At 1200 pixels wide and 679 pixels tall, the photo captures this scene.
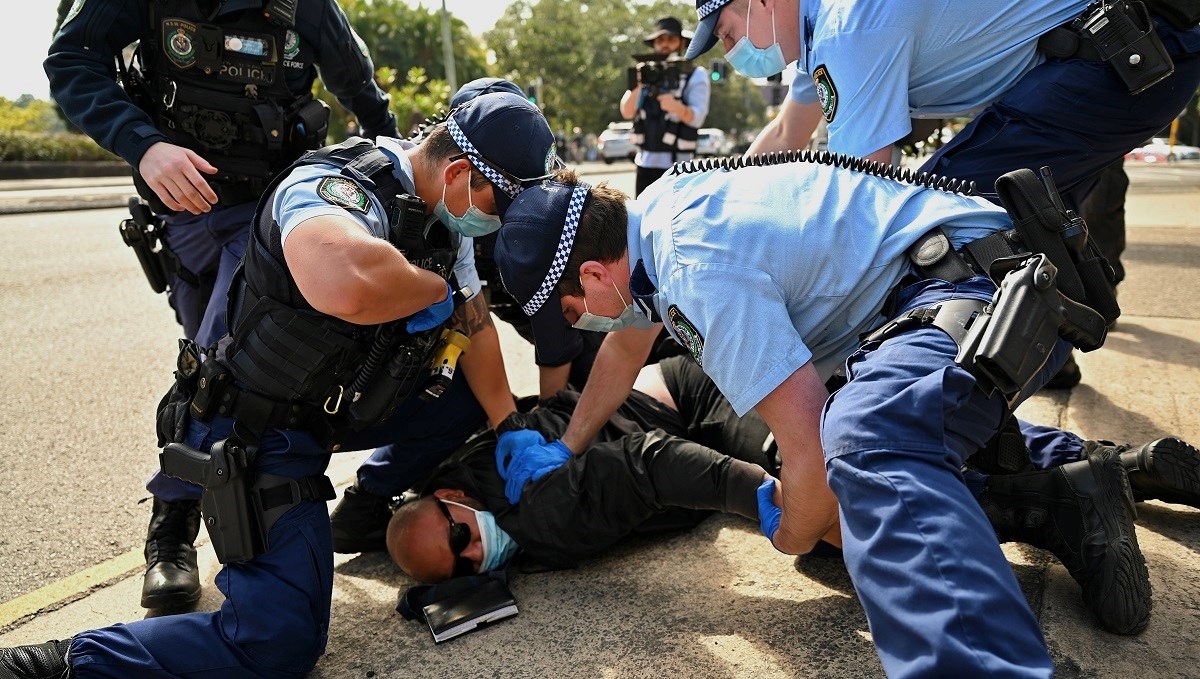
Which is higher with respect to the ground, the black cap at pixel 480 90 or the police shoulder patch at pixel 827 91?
the black cap at pixel 480 90

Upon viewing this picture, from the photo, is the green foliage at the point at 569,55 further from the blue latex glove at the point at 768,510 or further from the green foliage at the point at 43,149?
the blue latex glove at the point at 768,510

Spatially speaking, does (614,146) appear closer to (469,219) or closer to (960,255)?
(469,219)

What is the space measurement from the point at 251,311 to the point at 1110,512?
79.9 inches

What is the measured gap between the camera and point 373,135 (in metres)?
3.41

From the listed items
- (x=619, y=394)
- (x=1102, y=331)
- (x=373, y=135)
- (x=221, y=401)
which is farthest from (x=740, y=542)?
(x=373, y=135)

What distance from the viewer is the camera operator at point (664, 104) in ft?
23.3

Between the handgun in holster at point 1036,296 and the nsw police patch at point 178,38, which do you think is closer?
the handgun in holster at point 1036,296

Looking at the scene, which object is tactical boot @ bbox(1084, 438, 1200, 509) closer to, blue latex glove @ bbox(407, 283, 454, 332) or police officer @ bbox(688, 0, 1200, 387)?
police officer @ bbox(688, 0, 1200, 387)

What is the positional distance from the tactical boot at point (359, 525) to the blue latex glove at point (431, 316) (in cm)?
68

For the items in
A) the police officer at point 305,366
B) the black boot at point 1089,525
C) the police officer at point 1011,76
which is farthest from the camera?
the police officer at point 1011,76

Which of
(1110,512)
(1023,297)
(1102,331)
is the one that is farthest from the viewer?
(1110,512)

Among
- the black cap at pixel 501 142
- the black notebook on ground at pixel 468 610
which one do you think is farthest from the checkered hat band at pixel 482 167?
the black notebook on ground at pixel 468 610

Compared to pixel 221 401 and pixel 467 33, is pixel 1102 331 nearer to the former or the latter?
pixel 221 401

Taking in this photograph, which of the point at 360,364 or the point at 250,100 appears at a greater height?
the point at 250,100
